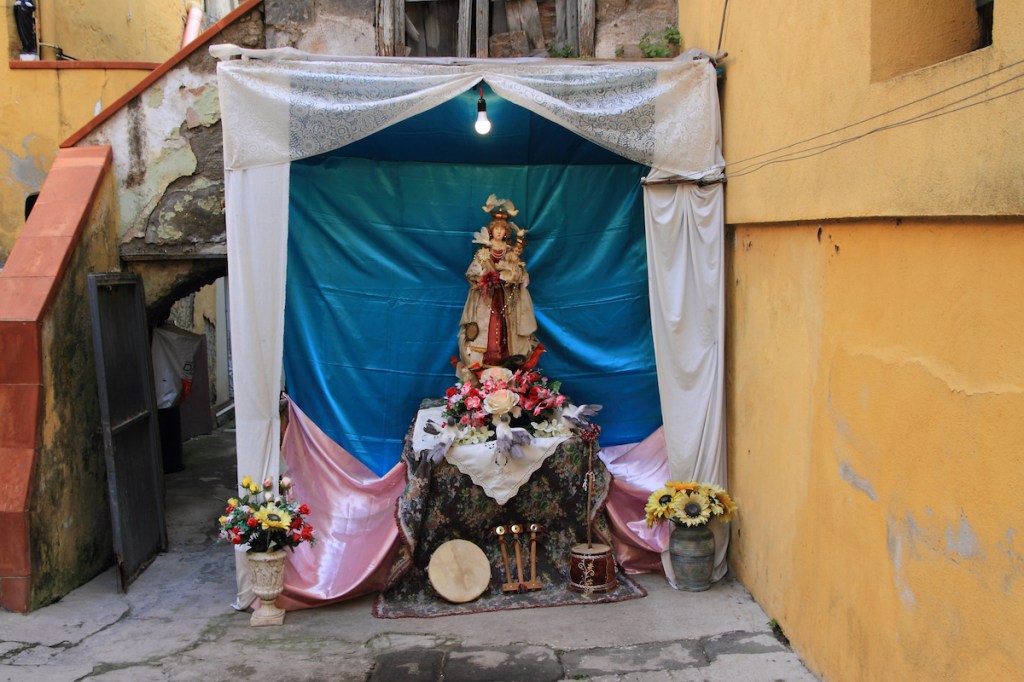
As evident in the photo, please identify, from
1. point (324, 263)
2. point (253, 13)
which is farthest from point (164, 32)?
point (324, 263)

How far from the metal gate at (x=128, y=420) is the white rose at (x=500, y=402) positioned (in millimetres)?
2724

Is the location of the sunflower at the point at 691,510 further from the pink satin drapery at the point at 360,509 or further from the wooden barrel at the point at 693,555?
the pink satin drapery at the point at 360,509

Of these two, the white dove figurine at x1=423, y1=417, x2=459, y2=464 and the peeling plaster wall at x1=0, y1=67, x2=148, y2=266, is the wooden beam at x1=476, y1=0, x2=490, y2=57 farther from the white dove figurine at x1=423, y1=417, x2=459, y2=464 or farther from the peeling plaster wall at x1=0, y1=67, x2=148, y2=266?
the peeling plaster wall at x1=0, y1=67, x2=148, y2=266

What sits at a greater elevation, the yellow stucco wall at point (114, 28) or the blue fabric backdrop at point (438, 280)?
the yellow stucco wall at point (114, 28)

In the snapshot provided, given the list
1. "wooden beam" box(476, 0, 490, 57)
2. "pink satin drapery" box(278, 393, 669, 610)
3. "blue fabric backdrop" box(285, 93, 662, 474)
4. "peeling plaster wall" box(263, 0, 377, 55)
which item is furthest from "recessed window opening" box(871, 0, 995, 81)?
"peeling plaster wall" box(263, 0, 377, 55)

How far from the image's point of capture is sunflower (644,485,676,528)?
684 centimetres

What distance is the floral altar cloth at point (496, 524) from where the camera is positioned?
273 inches

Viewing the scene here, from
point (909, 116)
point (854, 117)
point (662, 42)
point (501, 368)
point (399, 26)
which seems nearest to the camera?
point (909, 116)

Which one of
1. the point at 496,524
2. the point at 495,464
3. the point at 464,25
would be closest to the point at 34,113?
the point at 464,25

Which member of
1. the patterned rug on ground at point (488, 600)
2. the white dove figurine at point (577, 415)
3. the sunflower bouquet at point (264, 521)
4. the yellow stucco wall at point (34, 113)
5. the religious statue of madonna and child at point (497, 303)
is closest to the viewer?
the sunflower bouquet at point (264, 521)

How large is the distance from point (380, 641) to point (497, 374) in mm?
2098

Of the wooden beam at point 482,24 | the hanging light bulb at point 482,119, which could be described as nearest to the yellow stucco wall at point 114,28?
the wooden beam at point 482,24

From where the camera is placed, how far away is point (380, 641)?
638 cm

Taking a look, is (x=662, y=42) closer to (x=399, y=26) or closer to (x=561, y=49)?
(x=561, y=49)
